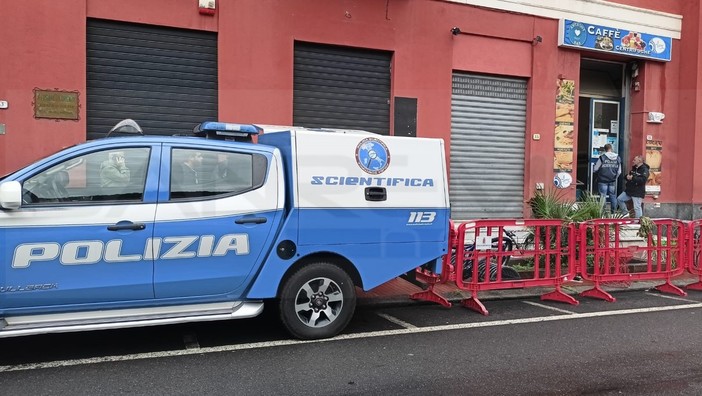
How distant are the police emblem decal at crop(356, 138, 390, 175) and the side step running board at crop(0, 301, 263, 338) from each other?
5.67 feet

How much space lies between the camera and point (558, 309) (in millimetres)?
7152

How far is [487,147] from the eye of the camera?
12.4 metres

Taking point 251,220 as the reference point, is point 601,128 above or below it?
above

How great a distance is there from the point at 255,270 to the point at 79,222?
1566 millimetres

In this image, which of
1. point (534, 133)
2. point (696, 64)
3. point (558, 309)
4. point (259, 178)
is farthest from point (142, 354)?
point (696, 64)

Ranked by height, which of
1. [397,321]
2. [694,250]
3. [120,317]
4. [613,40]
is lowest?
[397,321]

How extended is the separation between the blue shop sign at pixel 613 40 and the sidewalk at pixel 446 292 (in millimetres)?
6184

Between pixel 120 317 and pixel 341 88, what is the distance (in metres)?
7.20

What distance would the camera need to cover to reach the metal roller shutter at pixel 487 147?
12094 millimetres

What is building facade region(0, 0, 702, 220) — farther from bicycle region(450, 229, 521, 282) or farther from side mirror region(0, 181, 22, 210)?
side mirror region(0, 181, 22, 210)

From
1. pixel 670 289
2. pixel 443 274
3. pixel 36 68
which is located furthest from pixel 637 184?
pixel 36 68

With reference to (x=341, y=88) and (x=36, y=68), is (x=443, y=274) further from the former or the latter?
(x=36, y=68)

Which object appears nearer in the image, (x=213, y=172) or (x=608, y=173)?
(x=213, y=172)

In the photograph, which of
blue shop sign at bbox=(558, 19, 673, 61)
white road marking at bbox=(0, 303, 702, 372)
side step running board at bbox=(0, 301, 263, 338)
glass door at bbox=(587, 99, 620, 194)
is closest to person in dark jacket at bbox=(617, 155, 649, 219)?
glass door at bbox=(587, 99, 620, 194)
